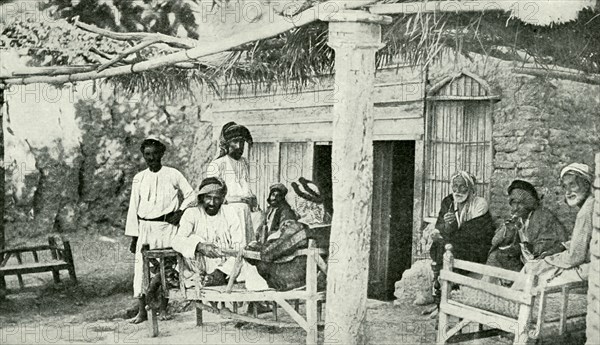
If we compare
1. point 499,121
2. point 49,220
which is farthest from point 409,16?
point 49,220

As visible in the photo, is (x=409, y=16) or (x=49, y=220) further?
(x=49, y=220)

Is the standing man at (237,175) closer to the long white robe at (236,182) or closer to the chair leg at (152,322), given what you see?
the long white robe at (236,182)

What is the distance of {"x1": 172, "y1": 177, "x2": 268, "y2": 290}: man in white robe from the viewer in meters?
6.56

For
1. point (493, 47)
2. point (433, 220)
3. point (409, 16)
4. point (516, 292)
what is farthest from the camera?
point (433, 220)

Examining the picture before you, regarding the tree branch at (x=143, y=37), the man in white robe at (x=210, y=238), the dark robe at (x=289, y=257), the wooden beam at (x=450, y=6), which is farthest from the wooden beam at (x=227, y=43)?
the dark robe at (x=289, y=257)

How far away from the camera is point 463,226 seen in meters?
6.79

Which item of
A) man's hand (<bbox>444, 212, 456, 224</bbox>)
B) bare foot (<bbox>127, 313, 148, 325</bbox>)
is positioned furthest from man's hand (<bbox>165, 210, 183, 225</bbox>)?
man's hand (<bbox>444, 212, 456, 224</bbox>)

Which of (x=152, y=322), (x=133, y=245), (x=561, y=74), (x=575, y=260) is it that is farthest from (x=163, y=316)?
(x=561, y=74)

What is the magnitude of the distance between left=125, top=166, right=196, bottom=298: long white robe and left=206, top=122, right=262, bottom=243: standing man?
1.13 feet

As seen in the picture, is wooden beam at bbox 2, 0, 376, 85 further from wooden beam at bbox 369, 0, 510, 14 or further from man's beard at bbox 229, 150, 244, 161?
man's beard at bbox 229, 150, 244, 161

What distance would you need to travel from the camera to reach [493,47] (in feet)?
21.5

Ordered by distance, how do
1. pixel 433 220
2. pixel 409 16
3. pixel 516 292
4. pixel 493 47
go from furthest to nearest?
1. pixel 433 220
2. pixel 493 47
3. pixel 409 16
4. pixel 516 292

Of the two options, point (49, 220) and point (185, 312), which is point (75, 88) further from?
point (185, 312)

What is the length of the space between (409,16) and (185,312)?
364 centimetres
